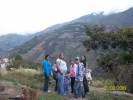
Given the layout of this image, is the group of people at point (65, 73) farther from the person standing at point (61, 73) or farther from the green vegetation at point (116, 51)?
the green vegetation at point (116, 51)

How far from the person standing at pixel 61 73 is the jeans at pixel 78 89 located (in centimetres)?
58

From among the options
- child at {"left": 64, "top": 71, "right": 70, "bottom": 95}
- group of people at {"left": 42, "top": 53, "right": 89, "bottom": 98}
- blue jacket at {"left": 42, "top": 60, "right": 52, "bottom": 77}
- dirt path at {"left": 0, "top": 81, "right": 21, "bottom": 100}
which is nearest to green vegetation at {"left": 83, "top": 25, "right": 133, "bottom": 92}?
child at {"left": 64, "top": 71, "right": 70, "bottom": 95}

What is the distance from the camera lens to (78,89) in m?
19.8

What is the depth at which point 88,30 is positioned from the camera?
4384 centimetres

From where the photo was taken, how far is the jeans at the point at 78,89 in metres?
19.7

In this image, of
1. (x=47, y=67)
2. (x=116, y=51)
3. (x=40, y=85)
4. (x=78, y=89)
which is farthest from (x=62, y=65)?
(x=116, y=51)

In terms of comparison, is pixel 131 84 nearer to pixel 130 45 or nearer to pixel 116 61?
pixel 116 61

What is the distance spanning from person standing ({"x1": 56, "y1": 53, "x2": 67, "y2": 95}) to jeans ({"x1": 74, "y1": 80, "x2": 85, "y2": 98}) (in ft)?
Answer: 1.91

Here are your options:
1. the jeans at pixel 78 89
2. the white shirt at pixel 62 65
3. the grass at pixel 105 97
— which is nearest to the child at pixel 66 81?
the jeans at pixel 78 89

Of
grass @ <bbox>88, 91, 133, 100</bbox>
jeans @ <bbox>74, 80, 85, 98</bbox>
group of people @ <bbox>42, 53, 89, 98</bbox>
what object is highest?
group of people @ <bbox>42, 53, 89, 98</bbox>

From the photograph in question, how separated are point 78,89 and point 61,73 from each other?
0.96m

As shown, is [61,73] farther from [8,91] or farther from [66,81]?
[8,91]

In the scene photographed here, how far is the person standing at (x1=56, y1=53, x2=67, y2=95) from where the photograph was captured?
1944cm

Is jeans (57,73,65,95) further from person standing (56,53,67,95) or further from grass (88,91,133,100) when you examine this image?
grass (88,91,133,100)
